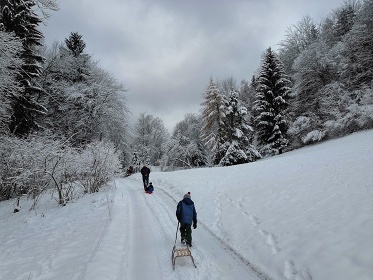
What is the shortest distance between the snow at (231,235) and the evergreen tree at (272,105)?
16051mm

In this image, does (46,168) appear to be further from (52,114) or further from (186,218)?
(52,114)

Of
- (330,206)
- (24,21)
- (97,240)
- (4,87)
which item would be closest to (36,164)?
(4,87)

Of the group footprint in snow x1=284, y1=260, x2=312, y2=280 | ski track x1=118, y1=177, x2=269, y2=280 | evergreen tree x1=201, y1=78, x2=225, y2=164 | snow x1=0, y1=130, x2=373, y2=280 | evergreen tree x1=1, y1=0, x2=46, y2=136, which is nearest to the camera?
footprint in snow x1=284, y1=260, x2=312, y2=280

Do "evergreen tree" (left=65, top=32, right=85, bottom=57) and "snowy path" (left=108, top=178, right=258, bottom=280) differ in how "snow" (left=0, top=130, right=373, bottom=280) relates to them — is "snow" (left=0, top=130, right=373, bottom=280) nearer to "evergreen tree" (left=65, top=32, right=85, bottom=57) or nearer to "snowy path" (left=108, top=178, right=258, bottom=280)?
"snowy path" (left=108, top=178, right=258, bottom=280)

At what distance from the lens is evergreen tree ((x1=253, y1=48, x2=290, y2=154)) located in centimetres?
2829

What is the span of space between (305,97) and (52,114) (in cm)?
2685

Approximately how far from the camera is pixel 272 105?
95.9 feet

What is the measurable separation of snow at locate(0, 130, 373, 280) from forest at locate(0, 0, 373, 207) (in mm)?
4147

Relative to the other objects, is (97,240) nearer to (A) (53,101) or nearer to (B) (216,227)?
(B) (216,227)

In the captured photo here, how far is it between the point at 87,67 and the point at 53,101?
5950 millimetres

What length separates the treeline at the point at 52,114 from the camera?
14.5m

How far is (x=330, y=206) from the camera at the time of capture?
7258 mm

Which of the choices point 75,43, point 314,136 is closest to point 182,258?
point 314,136

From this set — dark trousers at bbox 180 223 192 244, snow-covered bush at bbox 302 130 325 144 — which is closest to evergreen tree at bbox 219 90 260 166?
snow-covered bush at bbox 302 130 325 144
